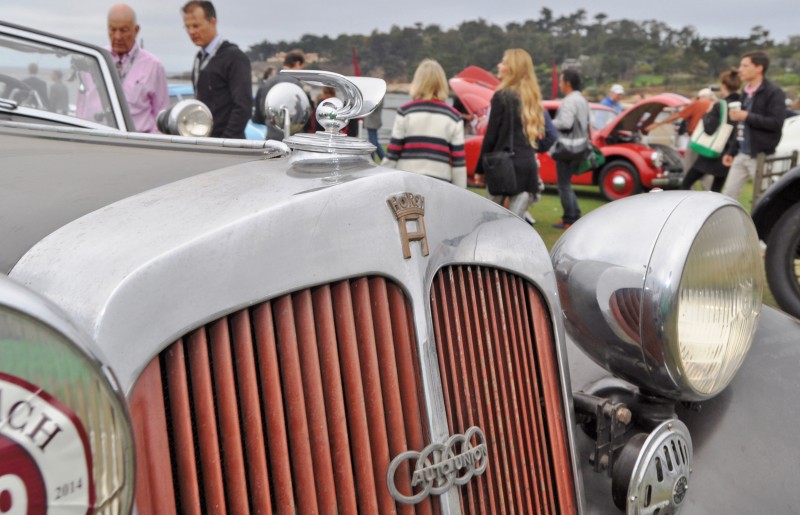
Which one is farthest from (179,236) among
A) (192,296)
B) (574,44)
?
(574,44)

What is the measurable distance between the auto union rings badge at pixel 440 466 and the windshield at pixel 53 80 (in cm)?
168

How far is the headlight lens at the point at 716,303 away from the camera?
1435mm

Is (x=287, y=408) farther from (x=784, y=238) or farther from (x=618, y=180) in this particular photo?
(x=618, y=180)

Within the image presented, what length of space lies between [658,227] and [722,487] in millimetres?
518

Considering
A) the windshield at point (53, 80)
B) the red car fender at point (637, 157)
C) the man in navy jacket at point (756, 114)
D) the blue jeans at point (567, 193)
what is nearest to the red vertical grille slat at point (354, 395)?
the windshield at point (53, 80)

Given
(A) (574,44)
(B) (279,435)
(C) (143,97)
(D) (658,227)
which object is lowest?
(B) (279,435)

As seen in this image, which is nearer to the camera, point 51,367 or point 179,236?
point 51,367

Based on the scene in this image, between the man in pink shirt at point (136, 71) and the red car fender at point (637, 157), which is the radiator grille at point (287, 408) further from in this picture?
the red car fender at point (637, 157)

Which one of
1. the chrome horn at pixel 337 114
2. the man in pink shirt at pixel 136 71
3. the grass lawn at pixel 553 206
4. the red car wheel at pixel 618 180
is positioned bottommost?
the grass lawn at pixel 553 206

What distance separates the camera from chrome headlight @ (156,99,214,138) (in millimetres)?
2316

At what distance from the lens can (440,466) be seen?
110cm

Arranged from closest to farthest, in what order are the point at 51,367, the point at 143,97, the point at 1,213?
the point at 51,367 < the point at 1,213 < the point at 143,97

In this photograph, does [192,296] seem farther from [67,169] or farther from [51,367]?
[67,169]

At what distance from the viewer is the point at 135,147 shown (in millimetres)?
1548
